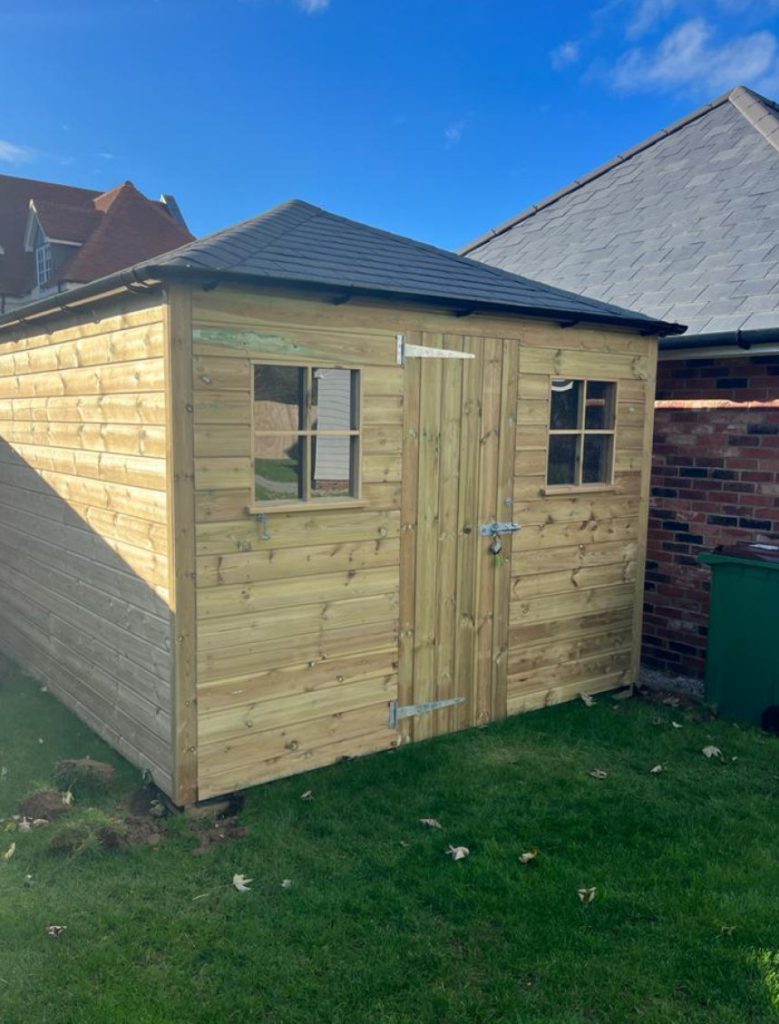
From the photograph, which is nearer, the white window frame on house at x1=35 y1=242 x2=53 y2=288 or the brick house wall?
the brick house wall

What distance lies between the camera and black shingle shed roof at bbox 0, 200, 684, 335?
4.21m

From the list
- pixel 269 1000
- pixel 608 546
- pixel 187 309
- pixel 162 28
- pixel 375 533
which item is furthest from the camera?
pixel 162 28

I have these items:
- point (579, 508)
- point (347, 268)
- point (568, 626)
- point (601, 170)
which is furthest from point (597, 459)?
point (601, 170)

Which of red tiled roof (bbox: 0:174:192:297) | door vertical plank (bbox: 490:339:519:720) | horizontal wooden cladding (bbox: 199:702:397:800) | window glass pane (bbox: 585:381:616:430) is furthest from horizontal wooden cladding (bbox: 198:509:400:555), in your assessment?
red tiled roof (bbox: 0:174:192:297)

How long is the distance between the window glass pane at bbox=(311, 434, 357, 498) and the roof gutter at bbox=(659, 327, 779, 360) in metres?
3.16

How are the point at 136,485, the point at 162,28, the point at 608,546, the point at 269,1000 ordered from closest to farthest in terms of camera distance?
1. the point at 269,1000
2. the point at 136,485
3. the point at 608,546
4. the point at 162,28

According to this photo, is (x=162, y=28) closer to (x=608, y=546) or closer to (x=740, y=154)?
(x=740, y=154)

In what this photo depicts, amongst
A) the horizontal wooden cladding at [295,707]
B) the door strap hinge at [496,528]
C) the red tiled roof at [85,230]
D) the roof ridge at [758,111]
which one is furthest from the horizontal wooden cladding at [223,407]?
the red tiled roof at [85,230]

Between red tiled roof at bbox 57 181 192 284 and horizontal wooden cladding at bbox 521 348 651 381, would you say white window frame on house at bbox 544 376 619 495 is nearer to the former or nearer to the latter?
horizontal wooden cladding at bbox 521 348 651 381

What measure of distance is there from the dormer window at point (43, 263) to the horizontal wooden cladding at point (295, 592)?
868 inches

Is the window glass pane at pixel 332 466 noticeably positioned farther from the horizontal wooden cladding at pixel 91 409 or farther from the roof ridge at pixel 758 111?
the roof ridge at pixel 758 111

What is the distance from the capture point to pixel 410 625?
5.31m

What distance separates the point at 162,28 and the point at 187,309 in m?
13.7

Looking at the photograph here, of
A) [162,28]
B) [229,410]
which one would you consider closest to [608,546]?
[229,410]
